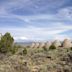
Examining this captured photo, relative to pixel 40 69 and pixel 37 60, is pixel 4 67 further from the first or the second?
pixel 37 60

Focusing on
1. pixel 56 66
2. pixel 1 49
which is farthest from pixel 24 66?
pixel 1 49

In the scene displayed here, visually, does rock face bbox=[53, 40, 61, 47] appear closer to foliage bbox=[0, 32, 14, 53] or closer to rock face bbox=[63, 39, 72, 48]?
rock face bbox=[63, 39, 72, 48]

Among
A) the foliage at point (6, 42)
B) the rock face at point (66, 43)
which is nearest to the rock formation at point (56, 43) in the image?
the rock face at point (66, 43)

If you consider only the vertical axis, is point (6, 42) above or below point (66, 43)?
above

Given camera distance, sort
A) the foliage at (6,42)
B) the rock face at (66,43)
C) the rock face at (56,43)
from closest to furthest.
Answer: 1. the foliage at (6,42)
2. the rock face at (56,43)
3. the rock face at (66,43)

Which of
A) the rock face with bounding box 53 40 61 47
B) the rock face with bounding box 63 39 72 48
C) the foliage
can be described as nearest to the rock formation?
the rock face with bounding box 53 40 61 47

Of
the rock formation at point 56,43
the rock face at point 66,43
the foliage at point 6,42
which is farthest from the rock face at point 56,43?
the foliage at point 6,42

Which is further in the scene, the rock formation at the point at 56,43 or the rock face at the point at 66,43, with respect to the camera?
the rock face at the point at 66,43

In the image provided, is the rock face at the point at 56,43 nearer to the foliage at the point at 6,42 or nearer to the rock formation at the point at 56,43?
the rock formation at the point at 56,43

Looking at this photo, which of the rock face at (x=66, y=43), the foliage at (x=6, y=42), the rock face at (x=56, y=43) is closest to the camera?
the foliage at (x=6, y=42)

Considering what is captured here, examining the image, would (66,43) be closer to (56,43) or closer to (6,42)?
→ (56,43)

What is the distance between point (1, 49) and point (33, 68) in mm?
11695

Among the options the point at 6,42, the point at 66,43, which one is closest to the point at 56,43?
the point at 66,43

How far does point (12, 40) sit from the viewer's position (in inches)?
1355
